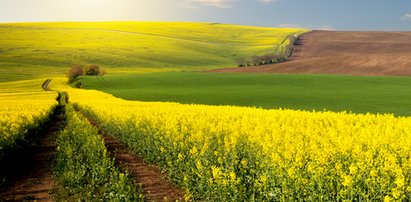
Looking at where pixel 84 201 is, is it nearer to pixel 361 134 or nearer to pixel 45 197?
pixel 45 197

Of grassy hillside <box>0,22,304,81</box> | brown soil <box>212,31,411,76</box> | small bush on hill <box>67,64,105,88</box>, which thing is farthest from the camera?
grassy hillside <box>0,22,304,81</box>

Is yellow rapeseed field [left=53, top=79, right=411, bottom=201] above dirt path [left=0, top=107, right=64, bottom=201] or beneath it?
above

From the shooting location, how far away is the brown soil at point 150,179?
11.9 meters

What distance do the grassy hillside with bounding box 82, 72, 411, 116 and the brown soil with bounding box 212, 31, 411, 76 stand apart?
5.81m

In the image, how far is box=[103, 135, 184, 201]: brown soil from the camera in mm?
11922

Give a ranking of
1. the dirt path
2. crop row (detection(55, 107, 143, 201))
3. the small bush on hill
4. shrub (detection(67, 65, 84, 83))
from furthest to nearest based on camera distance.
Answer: shrub (detection(67, 65, 84, 83)) < the small bush on hill < the dirt path < crop row (detection(55, 107, 143, 201))

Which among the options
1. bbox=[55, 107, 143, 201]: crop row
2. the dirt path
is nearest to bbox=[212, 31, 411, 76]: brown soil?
the dirt path

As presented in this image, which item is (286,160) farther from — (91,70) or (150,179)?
(91,70)

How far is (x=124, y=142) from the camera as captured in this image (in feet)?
65.9

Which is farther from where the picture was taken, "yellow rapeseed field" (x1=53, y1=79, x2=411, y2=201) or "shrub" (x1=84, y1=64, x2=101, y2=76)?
"shrub" (x1=84, y1=64, x2=101, y2=76)

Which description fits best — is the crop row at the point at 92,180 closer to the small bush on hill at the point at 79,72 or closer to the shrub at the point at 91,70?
the small bush on hill at the point at 79,72

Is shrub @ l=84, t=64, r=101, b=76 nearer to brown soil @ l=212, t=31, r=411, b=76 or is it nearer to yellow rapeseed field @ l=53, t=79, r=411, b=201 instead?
brown soil @ l=212, t=31, r=411, b=76

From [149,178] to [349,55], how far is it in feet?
237

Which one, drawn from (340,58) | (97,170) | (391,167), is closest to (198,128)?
(97,170)
